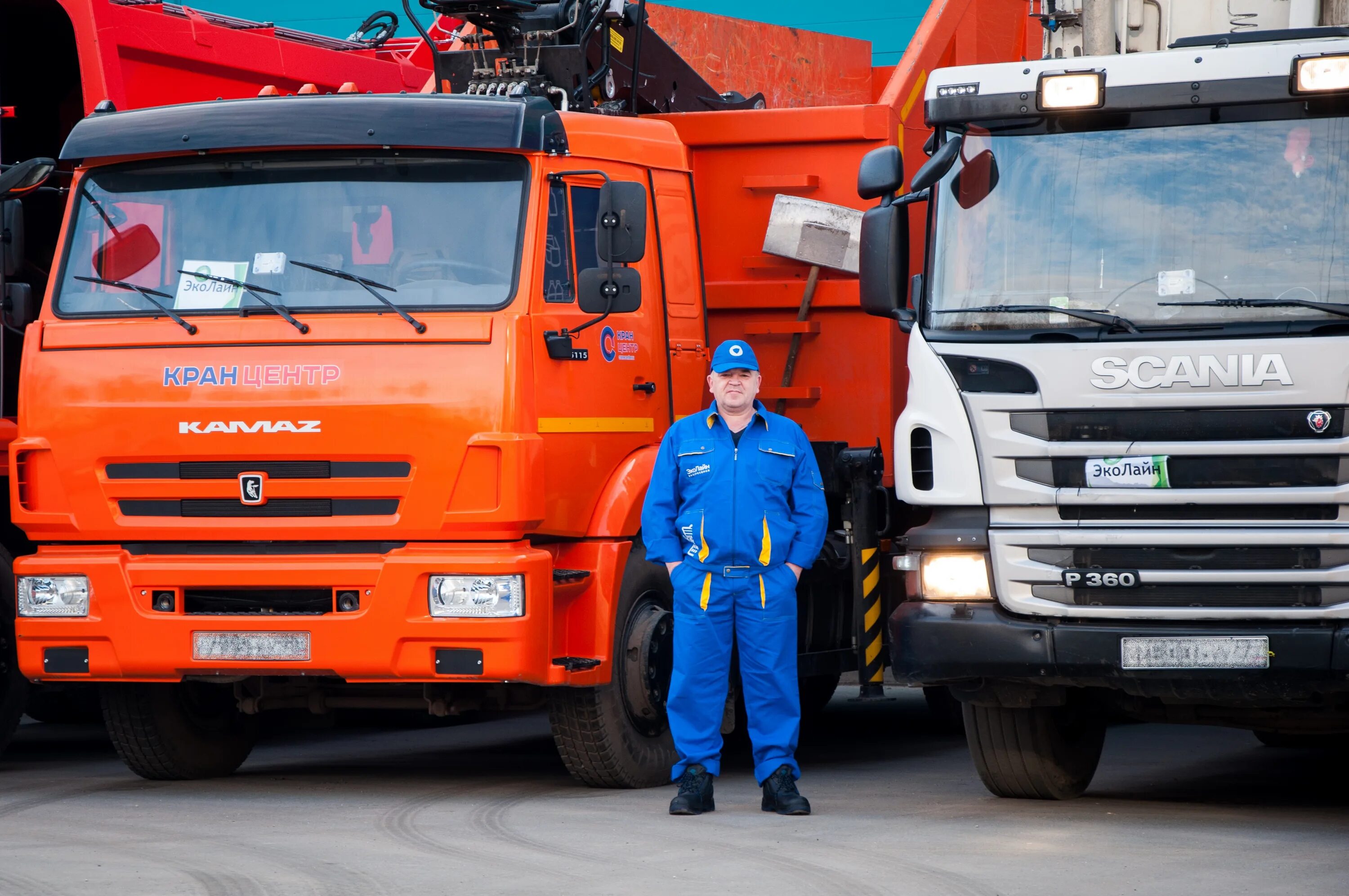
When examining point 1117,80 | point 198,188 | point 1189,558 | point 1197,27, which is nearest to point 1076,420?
point 1189,558

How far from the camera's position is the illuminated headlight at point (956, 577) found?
734 cm

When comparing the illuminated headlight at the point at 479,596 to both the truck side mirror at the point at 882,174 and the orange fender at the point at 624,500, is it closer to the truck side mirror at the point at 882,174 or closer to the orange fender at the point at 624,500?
the orange fender at the point at 624,500

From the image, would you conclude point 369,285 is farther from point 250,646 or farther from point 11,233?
point 11,233

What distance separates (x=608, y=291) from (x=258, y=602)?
73.4 inches

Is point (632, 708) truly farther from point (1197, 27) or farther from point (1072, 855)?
point (1197, 27)

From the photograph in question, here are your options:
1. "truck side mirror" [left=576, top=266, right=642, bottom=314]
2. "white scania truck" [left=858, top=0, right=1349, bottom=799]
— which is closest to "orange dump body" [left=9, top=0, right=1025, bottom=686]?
"truck side mirror" [left=576, top=266, right=642, bottom=314]

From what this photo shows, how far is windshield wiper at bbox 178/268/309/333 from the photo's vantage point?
304 inches

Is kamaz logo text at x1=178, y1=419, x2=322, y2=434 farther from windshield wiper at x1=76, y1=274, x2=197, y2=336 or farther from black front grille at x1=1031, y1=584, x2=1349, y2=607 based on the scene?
black front grille at x1=1031, y1=584, x2=1349, y2=607

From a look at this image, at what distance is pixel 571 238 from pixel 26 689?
3.41 m

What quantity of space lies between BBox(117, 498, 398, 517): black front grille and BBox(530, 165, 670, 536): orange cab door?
2.19 feet

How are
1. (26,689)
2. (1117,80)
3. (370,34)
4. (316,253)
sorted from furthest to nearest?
(370,34)
(26,689)
(316,253)
(1117,80)

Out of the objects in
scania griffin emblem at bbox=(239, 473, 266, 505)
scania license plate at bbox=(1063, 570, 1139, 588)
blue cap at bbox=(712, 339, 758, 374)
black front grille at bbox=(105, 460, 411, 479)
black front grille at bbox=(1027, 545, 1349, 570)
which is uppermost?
blue cap at bbox=(712, 339, 758, 374)

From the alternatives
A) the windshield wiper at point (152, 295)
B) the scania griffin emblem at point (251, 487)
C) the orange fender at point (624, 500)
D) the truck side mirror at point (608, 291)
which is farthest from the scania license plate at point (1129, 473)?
the windshield wiper at point (152, 295)

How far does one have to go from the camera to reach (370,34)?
45.6 ft
